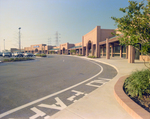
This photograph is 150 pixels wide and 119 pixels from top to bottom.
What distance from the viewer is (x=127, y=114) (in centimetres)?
324

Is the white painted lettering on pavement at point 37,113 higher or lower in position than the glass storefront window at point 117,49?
lower

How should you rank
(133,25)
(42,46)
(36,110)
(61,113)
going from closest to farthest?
(61,113) < (36,110) < (133,25) < (42,46)

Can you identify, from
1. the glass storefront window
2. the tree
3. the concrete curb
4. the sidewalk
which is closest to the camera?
the concrete curb

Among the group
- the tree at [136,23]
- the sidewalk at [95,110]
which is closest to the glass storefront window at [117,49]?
the tree at [136,23]

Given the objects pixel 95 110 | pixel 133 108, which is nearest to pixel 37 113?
pixel 95 110

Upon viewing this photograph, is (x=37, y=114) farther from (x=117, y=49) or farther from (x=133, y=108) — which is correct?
(x=117, y=49)

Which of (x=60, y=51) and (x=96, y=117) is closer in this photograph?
(x=96, y=117)

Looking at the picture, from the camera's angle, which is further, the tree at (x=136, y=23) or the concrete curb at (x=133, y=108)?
the tree at (x=136, y=23)

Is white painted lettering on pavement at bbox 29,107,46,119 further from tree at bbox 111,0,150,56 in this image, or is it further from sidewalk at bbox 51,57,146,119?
tree at bbox 111,0,150,56

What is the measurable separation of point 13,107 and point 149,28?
6.13 metres

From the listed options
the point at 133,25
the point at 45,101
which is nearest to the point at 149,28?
the point at 133,25

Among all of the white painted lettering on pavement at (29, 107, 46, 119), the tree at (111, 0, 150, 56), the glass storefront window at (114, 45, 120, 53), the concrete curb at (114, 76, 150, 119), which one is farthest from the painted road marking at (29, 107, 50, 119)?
the glass storefront window at (114, 45, 120, 53)

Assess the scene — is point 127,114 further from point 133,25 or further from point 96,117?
point 133,25

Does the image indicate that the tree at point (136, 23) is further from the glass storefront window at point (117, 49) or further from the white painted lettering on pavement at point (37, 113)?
the glass storefront window at point (117, 49)
